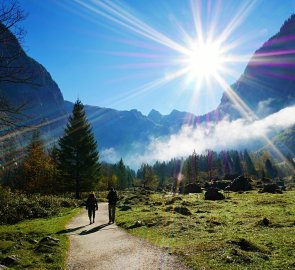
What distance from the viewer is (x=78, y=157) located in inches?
2259

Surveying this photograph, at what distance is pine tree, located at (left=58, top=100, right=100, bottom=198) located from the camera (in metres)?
57.1

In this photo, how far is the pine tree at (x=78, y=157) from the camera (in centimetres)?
5709

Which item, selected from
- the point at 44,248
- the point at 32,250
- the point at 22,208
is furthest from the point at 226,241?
the point at 22,208

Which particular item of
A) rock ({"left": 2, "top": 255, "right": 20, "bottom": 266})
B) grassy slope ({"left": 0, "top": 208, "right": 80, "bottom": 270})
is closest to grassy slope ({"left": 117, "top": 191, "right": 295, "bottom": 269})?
grassy slope ({"left": 0, "top": 208, "right": 80, "bottom": 270})

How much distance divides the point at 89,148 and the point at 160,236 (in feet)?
136

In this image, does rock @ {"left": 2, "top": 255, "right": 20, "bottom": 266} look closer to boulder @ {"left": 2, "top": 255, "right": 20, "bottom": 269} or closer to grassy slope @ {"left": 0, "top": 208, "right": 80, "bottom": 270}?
boulder @ {"left": 2, "top": 255, "right": 20, "bottom": 269}

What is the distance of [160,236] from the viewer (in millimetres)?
18641

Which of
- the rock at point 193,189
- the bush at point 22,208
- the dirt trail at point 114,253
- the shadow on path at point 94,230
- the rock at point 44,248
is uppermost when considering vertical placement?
the rock at point 193,189

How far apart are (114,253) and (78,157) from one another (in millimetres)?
43360

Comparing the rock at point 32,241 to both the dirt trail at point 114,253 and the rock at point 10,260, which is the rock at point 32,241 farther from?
the rock at point 10,260

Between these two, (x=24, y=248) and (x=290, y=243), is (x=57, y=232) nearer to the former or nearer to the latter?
(x=24, y=248)

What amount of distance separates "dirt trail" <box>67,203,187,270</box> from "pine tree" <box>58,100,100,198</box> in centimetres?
3600

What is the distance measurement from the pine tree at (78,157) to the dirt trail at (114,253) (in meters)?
36.0

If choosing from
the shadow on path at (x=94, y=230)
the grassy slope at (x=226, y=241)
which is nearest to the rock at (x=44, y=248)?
the grassy slope at (x=226, y=241)
